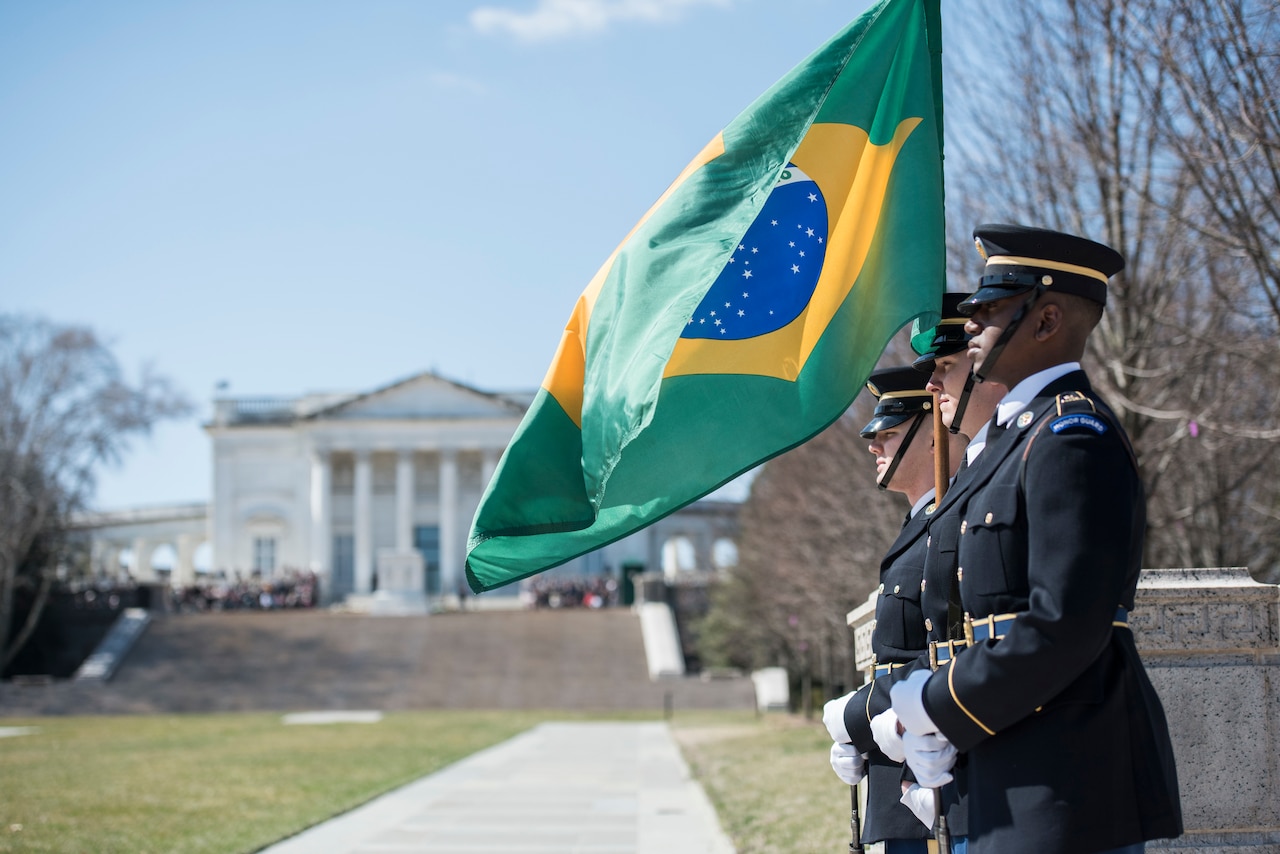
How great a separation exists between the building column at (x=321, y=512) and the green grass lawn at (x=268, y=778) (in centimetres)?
4381

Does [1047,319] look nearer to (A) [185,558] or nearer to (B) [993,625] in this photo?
(B) [993,625]

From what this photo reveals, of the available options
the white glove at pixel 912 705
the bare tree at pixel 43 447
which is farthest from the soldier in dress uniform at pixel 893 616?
the bare tree at pixel 43 447

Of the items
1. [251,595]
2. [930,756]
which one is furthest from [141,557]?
[930,756]

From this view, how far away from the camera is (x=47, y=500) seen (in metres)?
46.7

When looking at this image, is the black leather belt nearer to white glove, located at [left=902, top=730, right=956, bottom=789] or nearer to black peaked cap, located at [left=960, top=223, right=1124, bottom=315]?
white glove, located at [left=902, top=730, right=956, bottom=789]

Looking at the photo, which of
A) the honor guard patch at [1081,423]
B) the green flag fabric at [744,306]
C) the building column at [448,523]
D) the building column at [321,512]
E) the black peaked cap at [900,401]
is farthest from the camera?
the building column at [321,512]

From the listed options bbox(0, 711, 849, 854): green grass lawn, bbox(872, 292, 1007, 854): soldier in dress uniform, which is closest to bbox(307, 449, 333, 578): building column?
bbox(0, 711, 849, 854): green grass lawn

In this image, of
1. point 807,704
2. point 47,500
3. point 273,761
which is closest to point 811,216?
point 273,761

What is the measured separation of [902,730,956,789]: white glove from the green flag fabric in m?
1.18

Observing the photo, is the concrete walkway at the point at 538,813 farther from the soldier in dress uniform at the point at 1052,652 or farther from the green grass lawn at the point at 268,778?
the soldier in dress uniform at the point at 1052,652

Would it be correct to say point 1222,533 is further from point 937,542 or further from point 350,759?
point 937,542

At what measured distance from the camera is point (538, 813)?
13.3 metres

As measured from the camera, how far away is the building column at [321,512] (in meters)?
73.9

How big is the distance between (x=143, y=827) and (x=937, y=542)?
384 inches
